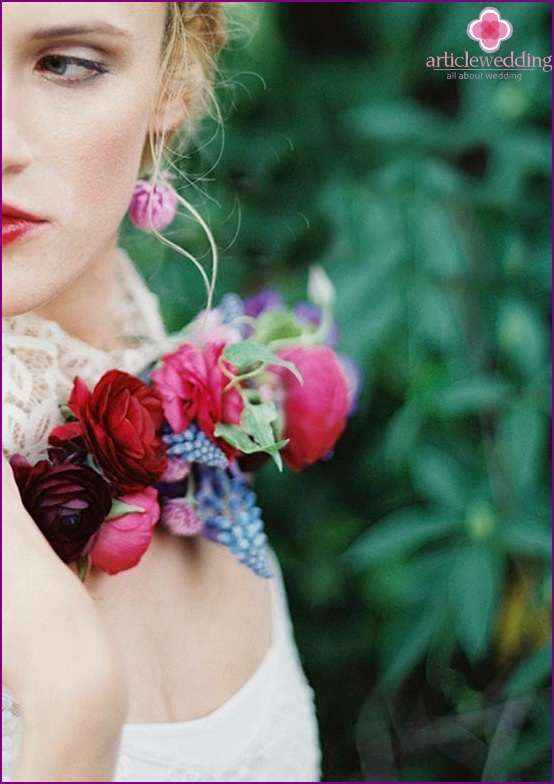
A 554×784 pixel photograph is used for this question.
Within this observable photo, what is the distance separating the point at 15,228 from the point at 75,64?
4.3 inches

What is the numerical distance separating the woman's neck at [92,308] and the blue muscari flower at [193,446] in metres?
0.15

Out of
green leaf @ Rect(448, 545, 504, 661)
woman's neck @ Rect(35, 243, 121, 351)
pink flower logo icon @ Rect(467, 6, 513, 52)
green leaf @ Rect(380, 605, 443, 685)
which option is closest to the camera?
woman's neck @ Rect(35, 243, 121, 351)

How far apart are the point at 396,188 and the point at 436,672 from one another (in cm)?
83

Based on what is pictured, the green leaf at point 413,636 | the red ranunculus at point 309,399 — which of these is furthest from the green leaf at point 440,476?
the red ranunculus at point 309,399

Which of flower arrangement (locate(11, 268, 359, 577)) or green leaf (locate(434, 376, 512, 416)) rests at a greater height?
flower arrangement (locate(11, 268, 359, 577))

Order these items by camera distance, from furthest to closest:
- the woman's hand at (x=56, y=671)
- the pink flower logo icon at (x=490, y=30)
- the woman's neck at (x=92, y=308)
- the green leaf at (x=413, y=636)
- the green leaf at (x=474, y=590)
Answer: the green leaf at (x=413, y=636) < the green leaf at (x=474, y=590) < the pink flower logo icon at (x=490, y=30) < the woman's neck at (x=92, y=308) < the woman's hand at (x=56, y=671)

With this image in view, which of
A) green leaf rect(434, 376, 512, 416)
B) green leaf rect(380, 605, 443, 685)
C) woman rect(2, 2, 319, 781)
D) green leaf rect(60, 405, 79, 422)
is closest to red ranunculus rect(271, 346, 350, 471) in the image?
woman rect(2, 2, 319, 781)

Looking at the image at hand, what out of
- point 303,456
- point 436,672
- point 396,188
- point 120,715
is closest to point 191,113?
point 303,456

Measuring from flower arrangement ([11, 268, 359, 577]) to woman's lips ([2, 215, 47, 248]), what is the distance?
11 cm

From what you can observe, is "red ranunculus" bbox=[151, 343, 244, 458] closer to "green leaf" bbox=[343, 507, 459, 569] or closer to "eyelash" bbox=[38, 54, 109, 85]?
"eyelash" bbox=[38, 54, 109, 85]

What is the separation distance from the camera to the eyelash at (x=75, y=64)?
60 centimetres

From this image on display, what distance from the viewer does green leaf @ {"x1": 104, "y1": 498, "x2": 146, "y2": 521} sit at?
2.21 feet

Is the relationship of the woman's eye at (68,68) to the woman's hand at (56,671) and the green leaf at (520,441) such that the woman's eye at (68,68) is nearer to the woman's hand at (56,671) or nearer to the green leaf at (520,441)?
the woman's hand at (56,671)

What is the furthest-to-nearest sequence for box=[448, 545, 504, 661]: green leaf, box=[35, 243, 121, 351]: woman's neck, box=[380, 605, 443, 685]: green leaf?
box=[380, 605, 443, 685]: green leaf < box=[448, 545, 504, 661]: green leaf < box=[35, 243, 121, 351]: woman's neck
